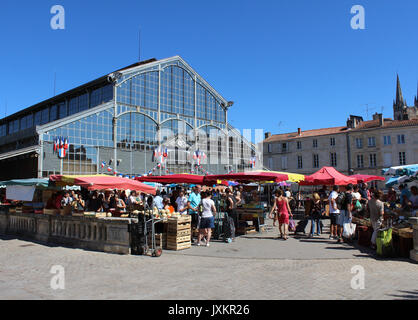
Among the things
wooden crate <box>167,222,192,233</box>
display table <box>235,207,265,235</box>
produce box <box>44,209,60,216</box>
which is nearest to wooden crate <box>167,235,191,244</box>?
wooden crate <box>167,222,192,233</box>

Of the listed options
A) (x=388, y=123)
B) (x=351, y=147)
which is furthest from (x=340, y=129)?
(x=388, y=123)

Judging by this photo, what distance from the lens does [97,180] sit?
11.4 meters

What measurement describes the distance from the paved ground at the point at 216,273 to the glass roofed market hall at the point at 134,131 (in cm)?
1626

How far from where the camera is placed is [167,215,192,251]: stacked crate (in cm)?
1016

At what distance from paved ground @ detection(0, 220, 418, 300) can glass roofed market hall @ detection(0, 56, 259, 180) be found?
53.3 feet

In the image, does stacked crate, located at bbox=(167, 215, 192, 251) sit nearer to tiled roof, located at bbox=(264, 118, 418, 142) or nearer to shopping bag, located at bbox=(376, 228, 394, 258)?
shopping bag, located at bbox=(376, 228, 394, 258)

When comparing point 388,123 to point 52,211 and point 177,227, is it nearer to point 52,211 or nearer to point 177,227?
point 177,227

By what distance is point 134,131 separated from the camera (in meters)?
30.7

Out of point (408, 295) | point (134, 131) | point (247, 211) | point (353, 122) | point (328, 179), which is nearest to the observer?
point (408, 295)

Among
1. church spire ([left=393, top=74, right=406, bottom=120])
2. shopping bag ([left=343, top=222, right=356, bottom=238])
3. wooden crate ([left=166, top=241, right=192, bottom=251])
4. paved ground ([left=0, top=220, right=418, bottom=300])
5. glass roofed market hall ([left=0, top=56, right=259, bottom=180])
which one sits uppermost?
church spire ([left=393, top=74, right=406, bottom=120])

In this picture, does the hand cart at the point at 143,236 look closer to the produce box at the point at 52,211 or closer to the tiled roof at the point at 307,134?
the produce box at the point at 52,211

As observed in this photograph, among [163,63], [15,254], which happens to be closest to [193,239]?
[15,254]

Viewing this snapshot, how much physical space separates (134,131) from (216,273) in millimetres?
24843
